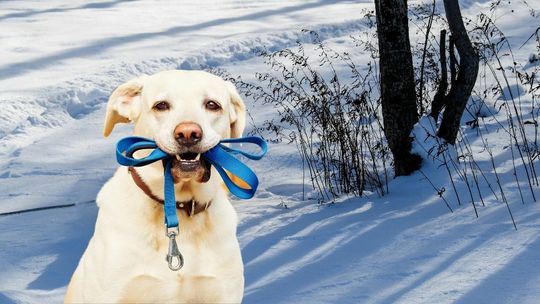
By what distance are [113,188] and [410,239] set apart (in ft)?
8.89

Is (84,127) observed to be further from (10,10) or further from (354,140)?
(10,10)

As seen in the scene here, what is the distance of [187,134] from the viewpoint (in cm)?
207

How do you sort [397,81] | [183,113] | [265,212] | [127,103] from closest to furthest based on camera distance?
1. [183,113]
2. [127,103]
3. [265,212]
4. [397,81]

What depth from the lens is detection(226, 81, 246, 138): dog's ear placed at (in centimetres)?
240

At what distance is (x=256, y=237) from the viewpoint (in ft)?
17.2

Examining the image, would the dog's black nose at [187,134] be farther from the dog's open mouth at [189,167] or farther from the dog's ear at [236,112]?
the dog's ear at [236,112]

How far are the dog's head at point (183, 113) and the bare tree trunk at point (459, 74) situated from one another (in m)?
3.89

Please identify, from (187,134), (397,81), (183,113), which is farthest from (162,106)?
(397,81)

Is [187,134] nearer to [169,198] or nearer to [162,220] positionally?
[169,198]

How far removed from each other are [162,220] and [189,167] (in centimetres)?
24

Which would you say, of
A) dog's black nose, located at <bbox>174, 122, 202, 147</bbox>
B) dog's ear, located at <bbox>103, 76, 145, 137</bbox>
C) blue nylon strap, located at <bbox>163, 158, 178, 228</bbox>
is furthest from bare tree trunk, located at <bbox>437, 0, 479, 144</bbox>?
dog's black nose, located at <bbox>174, 122, 202, 147</bbox>

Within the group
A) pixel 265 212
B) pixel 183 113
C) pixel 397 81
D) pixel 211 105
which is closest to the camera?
pixel 183 113

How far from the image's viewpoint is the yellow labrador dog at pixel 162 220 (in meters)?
2.26

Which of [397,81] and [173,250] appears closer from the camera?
[173,250]
